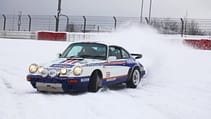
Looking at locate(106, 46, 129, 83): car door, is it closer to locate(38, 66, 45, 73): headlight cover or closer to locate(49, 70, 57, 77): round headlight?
locate(49, 70, 57, 77): round headlight

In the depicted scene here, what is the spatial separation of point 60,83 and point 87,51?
1.62 metres

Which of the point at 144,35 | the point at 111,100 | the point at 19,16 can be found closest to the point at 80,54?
the point at 111,100

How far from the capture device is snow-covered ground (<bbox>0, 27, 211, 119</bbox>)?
789 cm

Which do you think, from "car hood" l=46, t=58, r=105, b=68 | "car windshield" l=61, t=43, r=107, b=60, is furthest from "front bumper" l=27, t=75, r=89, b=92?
"car windshield" l=61, t=43, r=107, b=60

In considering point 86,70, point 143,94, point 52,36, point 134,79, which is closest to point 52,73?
point 86,70

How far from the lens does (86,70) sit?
1021cm

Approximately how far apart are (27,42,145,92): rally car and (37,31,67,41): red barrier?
56.4ft

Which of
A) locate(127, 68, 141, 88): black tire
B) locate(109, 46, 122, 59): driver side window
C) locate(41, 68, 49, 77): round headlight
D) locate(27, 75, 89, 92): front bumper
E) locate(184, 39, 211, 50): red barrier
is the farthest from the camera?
locate(184, 39, 211, 50): red barrier

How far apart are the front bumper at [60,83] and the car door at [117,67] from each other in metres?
1.10

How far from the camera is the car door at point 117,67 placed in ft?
36.9

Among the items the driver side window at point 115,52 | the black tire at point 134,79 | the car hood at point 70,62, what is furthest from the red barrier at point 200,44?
the car hood at point 70,62

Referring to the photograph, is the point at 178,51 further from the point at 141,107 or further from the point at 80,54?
the point at 141,107

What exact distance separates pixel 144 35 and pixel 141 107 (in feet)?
34.1

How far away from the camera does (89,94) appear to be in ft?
33.5
